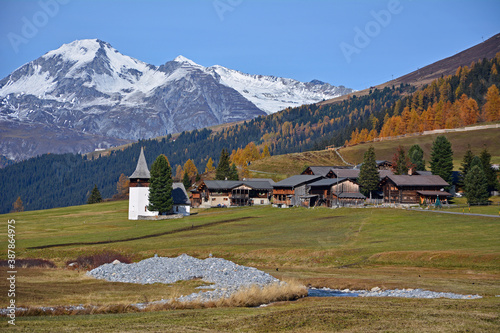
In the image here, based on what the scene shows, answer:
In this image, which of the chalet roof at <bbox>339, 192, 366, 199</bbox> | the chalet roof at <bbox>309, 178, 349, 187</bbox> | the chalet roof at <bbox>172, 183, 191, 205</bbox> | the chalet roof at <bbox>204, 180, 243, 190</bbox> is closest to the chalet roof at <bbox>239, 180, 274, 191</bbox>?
the chalet roof at <bbox>204, 180, 243, 190</bbox>

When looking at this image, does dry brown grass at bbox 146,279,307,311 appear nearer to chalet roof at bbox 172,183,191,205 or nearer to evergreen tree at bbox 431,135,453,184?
chalet roof at bbox 172,183,191,205

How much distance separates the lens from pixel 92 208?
14575cm

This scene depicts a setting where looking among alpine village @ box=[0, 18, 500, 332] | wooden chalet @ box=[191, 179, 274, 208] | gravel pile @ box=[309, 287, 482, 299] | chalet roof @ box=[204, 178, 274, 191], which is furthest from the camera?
wooden chalet @ box=[191, 179, 274, 208]

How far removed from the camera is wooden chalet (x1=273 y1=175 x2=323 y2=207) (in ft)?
414

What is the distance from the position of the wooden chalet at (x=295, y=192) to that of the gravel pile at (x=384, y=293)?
82416mm

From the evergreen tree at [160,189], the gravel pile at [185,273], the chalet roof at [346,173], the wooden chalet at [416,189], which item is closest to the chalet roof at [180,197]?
the evergreen tree at [160,189]

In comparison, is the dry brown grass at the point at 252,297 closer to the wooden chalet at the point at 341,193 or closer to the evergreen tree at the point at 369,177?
the wooden chalet at the point at 341,193

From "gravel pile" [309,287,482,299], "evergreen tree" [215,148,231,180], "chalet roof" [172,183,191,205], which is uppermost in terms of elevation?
"evergreen tree" [215,148,231,180]

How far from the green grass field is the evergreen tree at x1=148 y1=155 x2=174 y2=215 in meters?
7.86

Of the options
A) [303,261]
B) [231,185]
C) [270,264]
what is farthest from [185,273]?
[231,185]

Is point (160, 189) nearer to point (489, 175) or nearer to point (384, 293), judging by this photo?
point (384, 293)

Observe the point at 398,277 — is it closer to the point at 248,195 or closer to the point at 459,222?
the point at 459,222

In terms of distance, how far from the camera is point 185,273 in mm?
46344

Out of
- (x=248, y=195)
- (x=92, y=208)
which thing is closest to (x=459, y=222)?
(x=248, y=195)
